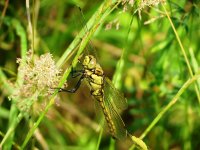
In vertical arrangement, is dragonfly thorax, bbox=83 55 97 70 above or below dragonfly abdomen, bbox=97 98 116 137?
above

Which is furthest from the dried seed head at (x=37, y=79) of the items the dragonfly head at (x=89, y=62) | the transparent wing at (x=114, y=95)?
the transparent wing at (x=114, y=95)

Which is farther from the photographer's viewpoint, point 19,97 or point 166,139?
point 166,139

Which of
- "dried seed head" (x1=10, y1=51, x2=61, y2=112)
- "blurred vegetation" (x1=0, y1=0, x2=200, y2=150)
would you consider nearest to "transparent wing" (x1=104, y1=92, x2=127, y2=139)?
"blurred vegetation" (x1=0, y1=0, x2=200, y2=150)

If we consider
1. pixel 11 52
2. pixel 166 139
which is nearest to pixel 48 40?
pixel 11 52

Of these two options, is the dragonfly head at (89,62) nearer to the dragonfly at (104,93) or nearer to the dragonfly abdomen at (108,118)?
the dragonfly at (104,93)

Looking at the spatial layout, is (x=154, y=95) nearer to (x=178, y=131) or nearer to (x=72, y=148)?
(x=178, y=131)

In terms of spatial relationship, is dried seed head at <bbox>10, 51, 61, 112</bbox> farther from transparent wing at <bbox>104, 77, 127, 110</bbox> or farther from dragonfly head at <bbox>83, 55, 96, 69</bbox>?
transparent wing at <bbox>104, 77, 127, 110</bbox>
